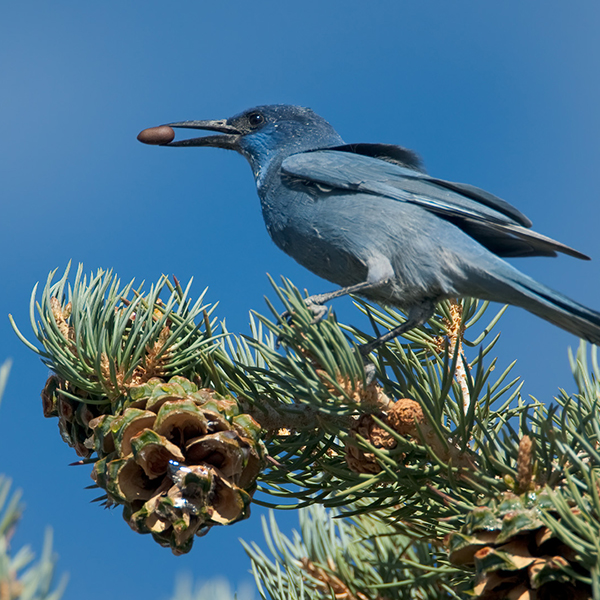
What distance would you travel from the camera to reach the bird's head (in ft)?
13.0

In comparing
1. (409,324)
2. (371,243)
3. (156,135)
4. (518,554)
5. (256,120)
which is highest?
(256,120)

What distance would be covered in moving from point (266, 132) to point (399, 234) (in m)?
1.49

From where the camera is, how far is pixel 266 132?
13.4 feet

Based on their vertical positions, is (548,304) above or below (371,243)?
below

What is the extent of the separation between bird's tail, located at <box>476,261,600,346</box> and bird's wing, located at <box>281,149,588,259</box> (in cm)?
27

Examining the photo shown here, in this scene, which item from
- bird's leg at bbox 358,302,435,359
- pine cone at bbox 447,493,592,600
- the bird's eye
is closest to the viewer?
pine cone at bbox 447,493,592,600

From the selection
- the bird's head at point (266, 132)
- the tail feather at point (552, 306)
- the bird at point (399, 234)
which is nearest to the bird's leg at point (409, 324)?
the bird at point (399, 234)

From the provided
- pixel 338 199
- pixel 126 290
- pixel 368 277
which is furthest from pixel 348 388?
pixel 338 199

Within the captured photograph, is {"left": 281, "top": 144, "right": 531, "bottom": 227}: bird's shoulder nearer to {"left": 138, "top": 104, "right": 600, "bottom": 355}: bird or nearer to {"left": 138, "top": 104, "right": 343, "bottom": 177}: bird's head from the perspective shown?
{"left": 138, "top": 104, "right": 600, "bottom": 355}: bird

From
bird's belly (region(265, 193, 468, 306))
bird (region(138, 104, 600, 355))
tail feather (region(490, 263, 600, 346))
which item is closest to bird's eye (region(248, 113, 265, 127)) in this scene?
bird (region(138, 104, 600, 355))

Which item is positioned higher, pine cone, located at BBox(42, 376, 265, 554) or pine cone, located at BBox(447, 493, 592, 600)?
pine cone, located at BBox(42, 376, 265, 554)

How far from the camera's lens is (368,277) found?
274 cm

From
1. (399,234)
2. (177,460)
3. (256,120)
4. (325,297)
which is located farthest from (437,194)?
(177,460)

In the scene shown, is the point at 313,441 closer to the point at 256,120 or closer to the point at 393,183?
the point at 393,183
